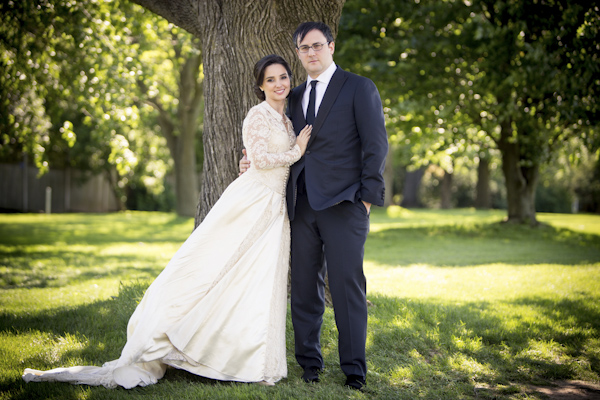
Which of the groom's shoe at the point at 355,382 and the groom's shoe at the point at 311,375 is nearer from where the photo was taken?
the groom's shoe at the point at 355,382

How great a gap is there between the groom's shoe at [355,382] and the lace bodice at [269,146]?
1.39 m

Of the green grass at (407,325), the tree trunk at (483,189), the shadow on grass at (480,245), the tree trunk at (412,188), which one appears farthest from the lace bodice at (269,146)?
the tree trunk at (412,188)

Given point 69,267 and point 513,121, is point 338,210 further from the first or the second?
point 513,121

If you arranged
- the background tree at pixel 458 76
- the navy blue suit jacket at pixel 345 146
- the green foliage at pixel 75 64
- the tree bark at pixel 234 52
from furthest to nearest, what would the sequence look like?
1. the background tree at pixel 458 76
2. the green foliage at pixel 75 64
3. the tree bark at pixel 234 52
4. the navy blue suit jacket at pixel 345 146

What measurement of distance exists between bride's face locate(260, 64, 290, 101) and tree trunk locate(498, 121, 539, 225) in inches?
450

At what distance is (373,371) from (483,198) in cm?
2399

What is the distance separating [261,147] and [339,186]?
62 centimetres

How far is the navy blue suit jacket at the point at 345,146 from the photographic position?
318 cm

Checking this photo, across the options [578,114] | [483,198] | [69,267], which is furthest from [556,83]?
[483,198]

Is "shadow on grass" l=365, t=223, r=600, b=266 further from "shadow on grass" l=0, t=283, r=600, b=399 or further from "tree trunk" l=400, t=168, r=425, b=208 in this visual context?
"tree trunk" l=400, t=168, r=425, b=208

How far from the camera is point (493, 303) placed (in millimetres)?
5508

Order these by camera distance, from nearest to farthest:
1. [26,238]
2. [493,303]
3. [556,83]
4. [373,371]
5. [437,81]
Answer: [373,371], [493,303], [556,83], [437,81], [26,238]

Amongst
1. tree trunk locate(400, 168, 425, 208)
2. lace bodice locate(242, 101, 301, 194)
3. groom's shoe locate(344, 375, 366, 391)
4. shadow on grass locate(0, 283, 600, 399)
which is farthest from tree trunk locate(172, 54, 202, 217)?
tree trunk locate(400, 168, 425, 208)

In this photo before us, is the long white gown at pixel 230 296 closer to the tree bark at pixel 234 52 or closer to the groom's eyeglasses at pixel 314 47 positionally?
the groom's eyeglasses at pixel 314 47
